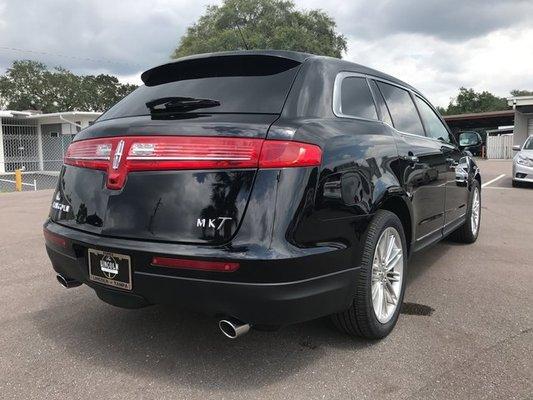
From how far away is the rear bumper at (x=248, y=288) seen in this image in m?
2.34

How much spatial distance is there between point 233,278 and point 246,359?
2.62 feet

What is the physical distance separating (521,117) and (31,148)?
1130 inches

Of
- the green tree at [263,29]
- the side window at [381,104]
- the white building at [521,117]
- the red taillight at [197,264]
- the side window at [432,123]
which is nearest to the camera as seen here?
the red taillight at [197,264]

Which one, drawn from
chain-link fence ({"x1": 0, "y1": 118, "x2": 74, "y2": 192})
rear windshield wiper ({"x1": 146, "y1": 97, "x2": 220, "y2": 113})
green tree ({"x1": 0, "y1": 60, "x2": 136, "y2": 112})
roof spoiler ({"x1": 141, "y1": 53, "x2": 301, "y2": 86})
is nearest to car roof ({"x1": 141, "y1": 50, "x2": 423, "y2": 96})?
roof spoiler ({"x1": 141, "y1": 53, "x2": 301, "y2": 86})

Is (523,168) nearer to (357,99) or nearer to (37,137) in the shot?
(357,99)

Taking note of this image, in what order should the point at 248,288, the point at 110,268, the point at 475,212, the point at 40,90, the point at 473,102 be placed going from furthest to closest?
the point at 473,102 < the point at 40,90 < the point at 475,212 < the point at 110,268 < the point at 248,288

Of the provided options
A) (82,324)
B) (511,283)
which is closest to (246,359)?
(82,324)

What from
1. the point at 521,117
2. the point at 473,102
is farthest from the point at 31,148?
the point at 473,102

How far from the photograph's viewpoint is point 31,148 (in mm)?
24500

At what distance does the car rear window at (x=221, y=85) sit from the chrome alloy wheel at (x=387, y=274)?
43.3 inches

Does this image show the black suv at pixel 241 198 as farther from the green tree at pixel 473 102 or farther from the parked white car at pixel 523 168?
the green tree at pixel 473 102

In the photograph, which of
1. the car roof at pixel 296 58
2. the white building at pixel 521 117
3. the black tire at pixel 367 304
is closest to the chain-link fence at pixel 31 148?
the car roof at pixel 296 58

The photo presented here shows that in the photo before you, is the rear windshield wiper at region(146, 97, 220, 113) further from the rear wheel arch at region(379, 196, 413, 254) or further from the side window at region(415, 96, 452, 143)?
the side window at region(415, 96, 452, 143)

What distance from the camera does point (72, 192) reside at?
2889 millimetres
